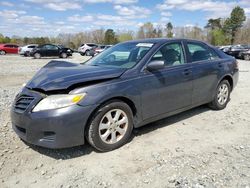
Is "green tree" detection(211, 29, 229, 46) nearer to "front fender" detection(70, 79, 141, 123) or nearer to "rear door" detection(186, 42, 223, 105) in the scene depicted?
"rear door" detection(186, 42, 223, 105)

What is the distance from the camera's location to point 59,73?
4020mm

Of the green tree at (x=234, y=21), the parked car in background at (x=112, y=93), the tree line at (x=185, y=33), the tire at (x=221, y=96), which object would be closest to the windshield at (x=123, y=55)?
the parked car in background at (x=112, y=93)

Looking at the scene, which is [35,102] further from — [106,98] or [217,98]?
[217,98]

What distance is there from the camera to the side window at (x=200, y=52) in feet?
17.3

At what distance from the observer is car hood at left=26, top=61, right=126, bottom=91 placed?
144 inches

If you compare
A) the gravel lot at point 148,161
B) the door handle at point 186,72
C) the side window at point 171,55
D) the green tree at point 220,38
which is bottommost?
the gravel lot at point 148,161

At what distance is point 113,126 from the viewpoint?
3965 mm

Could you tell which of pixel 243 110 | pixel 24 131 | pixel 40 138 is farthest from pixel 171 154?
pixel 243 110

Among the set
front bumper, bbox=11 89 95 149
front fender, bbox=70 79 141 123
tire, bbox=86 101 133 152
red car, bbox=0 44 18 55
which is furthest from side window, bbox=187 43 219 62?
red car, bbox=0 44 18 55

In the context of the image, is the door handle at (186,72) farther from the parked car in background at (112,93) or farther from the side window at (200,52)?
the side window at (200,52)

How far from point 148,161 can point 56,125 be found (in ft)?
4.21

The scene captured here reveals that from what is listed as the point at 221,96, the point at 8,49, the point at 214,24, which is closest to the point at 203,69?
the point at 221,96

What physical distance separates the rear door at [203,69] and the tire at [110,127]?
1691 millimetres

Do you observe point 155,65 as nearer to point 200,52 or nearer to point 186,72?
point 186,72
